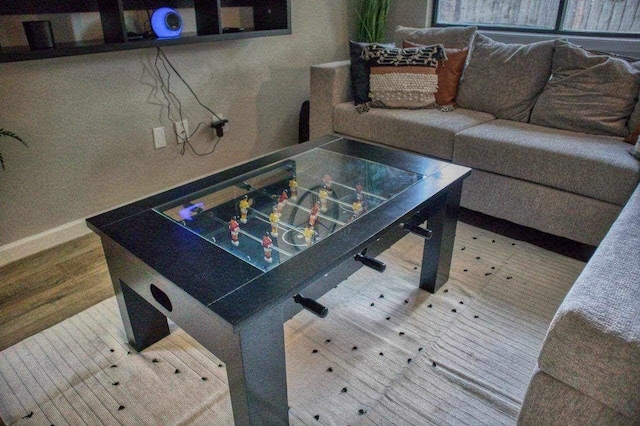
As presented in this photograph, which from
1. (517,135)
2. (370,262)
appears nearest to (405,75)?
(517,135)

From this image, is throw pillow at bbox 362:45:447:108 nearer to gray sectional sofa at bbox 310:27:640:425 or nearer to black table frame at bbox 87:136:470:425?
gray sectional sofa at bbox 310:27:640:425

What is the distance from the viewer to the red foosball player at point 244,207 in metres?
1.38

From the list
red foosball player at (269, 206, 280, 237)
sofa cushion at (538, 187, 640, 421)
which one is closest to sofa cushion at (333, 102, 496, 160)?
red foosball player at (269, 206, 280, 237)

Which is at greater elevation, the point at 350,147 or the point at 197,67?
the point at 197,67

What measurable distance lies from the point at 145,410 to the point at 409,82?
211 centimetres

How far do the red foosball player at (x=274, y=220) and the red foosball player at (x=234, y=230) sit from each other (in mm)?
99

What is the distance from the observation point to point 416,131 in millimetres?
2406

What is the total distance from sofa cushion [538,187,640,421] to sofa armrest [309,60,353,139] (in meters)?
1.91

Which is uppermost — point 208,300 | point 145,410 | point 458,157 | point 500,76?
point 500,76

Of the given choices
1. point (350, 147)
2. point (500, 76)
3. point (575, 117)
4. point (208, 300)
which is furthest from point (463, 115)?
point (208, 300)

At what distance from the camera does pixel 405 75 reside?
102 inches

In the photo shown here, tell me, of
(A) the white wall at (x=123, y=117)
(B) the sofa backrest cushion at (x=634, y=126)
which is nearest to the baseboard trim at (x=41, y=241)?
(A) the white wall at (x=123, y=117)

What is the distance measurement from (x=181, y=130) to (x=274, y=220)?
1.49 meters

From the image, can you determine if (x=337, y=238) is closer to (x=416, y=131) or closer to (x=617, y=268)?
(x=617, y=268)
